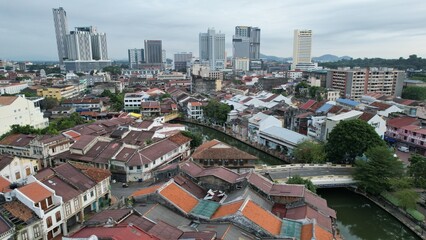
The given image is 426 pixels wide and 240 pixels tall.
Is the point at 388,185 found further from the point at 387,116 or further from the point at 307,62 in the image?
the point at 307,62

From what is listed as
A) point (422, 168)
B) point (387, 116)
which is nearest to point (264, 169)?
point (422, 168)

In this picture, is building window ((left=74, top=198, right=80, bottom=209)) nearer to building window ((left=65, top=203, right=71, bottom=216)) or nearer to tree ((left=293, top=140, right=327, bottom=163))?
building window ((left=65, top=203, right=71, bottom=216))

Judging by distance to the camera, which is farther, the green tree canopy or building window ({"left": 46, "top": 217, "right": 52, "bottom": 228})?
the green tree canopy

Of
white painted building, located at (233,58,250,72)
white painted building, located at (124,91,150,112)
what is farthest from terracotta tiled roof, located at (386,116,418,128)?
white painted building, located at (233,58,250,72)

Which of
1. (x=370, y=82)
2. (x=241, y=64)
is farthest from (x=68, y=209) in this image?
(x=241, y=64)

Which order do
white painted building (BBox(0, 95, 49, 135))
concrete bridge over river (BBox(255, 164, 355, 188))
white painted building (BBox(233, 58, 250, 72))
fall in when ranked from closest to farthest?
concrete bridge over river (BBox(255, 164, 355, 188)), white painted building (BBox(0, 95, 49, 135)), white painted building (BBox(233, 58, 250, 72))

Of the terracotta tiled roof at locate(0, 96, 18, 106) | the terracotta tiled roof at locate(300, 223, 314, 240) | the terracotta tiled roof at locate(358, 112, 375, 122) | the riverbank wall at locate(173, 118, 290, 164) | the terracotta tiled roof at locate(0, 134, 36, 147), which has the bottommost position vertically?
the riverbank wall at locate(173, 118, 290, 164)

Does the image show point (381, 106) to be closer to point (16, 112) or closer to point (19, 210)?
point (19, 210)
